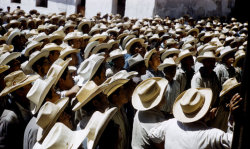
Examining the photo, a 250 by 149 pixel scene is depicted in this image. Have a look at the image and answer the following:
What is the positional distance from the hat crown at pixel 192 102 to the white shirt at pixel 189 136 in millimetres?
161

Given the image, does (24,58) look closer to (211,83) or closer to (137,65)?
(137,65)

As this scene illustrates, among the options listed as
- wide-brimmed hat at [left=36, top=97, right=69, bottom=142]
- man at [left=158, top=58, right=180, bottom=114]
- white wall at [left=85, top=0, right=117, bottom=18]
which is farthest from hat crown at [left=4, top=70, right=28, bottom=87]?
white wall at [left=85, top=0, right=117, bottom=18]

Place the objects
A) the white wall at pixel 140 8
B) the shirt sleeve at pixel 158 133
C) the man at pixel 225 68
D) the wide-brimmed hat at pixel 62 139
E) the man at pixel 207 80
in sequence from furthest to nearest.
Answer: the white wall at pixel 140 8
the man at pixel 225 68
the man at pixel 207 80
the shirt sleeve at pixel 158 133
the wide-brimmed hat at pixel 62 139

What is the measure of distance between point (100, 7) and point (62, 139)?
70.5ft

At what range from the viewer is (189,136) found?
9.25 feet

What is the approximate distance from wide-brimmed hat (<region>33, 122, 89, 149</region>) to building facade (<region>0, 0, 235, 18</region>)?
700 inches

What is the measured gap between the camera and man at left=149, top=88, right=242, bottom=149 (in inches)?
105

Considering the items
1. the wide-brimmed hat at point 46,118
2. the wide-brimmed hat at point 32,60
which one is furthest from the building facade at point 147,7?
the wide-brimmed hat at point 46,118

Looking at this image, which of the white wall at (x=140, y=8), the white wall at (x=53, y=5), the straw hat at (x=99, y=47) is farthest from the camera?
the white wall at (x=53, y=5)

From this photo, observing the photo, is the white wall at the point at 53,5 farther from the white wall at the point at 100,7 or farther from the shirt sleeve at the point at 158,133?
the shirt sleeve at the point at 158,133

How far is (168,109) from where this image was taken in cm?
511

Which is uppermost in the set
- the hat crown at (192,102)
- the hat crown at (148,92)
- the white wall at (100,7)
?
the white wall at (100,7)

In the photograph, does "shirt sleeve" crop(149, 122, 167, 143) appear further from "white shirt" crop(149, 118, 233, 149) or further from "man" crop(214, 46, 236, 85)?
"man" crop(214, 46, 236, 85)

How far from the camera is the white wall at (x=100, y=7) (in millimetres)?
22431
